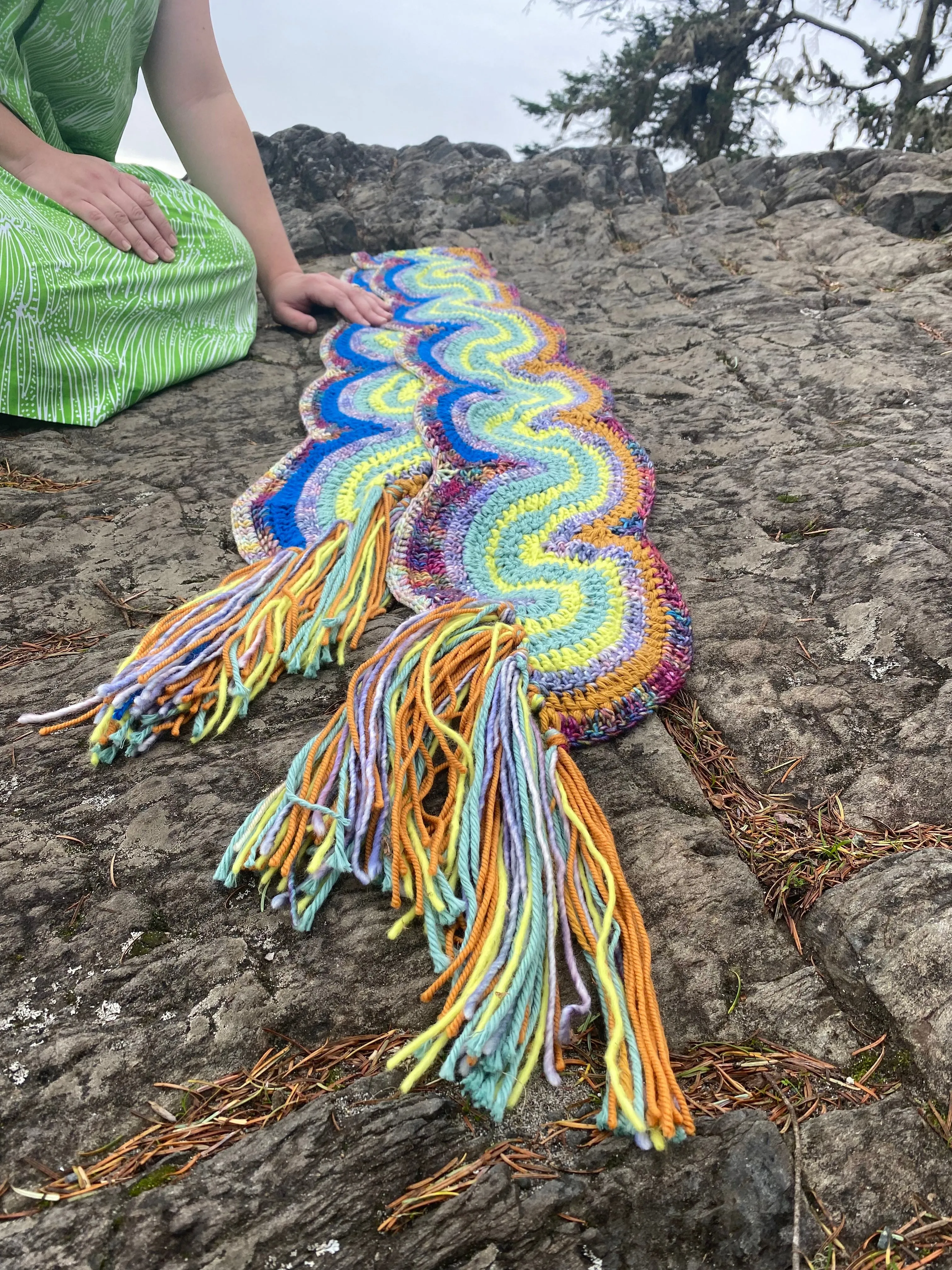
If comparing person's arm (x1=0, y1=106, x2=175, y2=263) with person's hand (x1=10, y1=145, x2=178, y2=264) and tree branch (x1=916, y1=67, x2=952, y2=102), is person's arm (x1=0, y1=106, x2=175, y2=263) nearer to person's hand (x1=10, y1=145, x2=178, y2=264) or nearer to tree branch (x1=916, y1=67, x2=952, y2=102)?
person's hand (x1=10, y1=145, x2=178, y2=264)

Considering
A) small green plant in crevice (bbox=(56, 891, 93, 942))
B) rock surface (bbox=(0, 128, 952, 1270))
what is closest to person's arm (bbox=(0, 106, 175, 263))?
rock surface (bbox=(0, 128, 952, 1270))

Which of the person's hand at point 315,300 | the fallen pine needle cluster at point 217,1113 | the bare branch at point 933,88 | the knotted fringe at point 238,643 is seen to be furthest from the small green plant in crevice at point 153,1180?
the bare branch at point 933,88

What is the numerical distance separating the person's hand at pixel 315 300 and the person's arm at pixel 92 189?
54 centimetres

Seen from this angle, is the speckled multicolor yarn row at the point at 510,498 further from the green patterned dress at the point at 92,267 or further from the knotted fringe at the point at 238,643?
the green patterned dress at the point at 92,267

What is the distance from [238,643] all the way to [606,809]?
21.4 inches

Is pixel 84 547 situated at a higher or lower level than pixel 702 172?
lower

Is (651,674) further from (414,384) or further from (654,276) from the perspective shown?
(654,276)

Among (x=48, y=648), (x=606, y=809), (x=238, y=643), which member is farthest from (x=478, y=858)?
(x=48, y=648)

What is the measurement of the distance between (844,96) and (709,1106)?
9.31m

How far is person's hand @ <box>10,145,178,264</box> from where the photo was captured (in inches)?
71.9

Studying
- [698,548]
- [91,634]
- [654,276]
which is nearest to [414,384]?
[698,548]

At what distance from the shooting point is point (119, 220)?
188 cm

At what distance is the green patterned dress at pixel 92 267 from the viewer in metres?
1.67

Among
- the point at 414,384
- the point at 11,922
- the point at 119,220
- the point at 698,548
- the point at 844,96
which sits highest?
the point at 844,96
